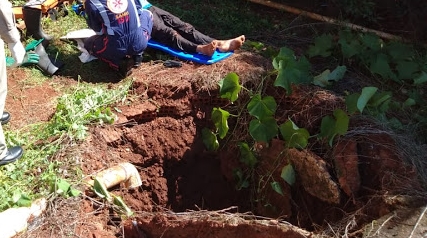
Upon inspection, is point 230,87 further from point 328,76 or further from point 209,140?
point 328,76

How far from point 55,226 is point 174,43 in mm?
2268

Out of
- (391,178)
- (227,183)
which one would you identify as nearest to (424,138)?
(391,178)

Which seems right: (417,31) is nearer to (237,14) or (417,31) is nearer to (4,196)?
(237,14)

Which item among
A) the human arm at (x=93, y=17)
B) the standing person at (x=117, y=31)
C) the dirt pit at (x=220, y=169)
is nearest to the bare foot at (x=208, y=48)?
the dirt pit at (x=220, y=169)

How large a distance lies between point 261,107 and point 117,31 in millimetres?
1439

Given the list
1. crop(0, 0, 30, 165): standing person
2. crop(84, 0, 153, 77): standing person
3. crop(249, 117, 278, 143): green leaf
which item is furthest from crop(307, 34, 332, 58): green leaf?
crop(0, 0, 30, 165): standing person

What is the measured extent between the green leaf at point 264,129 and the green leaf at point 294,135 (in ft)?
0.27

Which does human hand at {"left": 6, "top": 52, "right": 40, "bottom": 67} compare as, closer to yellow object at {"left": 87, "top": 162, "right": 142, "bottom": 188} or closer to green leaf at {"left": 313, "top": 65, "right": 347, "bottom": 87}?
yellow object at {"left": 87, "top": 162, "right": 142, "bottom": 188}

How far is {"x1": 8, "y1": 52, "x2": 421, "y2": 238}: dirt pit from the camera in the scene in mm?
3398

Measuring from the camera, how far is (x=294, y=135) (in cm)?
383

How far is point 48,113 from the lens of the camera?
421 centimetres

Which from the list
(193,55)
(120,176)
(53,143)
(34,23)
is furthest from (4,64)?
(193,55)

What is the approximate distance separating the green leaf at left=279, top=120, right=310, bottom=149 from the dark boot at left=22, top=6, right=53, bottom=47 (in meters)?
2.56

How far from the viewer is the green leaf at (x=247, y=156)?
4160mm
